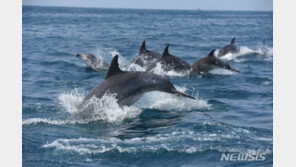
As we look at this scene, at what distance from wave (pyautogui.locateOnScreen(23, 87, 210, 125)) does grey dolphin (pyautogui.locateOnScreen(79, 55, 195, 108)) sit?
0.63ft

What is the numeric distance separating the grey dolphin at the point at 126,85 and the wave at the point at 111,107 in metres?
0.19

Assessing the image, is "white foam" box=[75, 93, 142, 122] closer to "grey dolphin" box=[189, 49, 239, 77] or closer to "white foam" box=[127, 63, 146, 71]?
"grey dolphin" box=[189, 49, 239, 77]

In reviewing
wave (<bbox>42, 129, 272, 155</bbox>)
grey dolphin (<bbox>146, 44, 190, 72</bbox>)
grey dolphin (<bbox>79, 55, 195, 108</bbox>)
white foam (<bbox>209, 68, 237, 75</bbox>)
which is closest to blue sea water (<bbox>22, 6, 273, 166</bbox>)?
wave (<bbox>42, 129, 272, 155</bbox>)

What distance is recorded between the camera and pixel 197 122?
1055 cm

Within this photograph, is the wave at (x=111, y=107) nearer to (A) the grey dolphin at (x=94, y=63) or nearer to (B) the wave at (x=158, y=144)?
(B) the wave at (x=158, y=144)

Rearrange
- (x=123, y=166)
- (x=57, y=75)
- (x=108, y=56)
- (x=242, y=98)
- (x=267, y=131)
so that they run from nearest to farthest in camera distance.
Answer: (x=123, y=166) → (x=267, y=131) → (x=242, y=98) → (x=57, y=75) → (x=108, y=56)

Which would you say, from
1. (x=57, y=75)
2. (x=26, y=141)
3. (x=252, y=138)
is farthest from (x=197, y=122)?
(x=57, y=75)

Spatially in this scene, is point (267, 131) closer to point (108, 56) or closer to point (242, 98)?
point (242, 98)

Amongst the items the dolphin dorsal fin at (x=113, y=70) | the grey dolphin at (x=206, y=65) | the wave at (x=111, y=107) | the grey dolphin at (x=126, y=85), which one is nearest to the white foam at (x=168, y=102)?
the wave at (x=111, y=107)

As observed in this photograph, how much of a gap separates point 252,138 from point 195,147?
1.59 meters

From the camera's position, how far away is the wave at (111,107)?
35.1 ft

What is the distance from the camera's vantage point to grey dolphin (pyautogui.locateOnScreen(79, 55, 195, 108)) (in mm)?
11134

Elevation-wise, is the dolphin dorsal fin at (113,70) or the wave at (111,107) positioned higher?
the dolphin dorsal fin at (113,70)

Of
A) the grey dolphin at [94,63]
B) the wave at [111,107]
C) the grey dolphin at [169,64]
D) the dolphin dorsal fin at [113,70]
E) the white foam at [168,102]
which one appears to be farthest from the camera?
the grey dolphin at [94,63]
